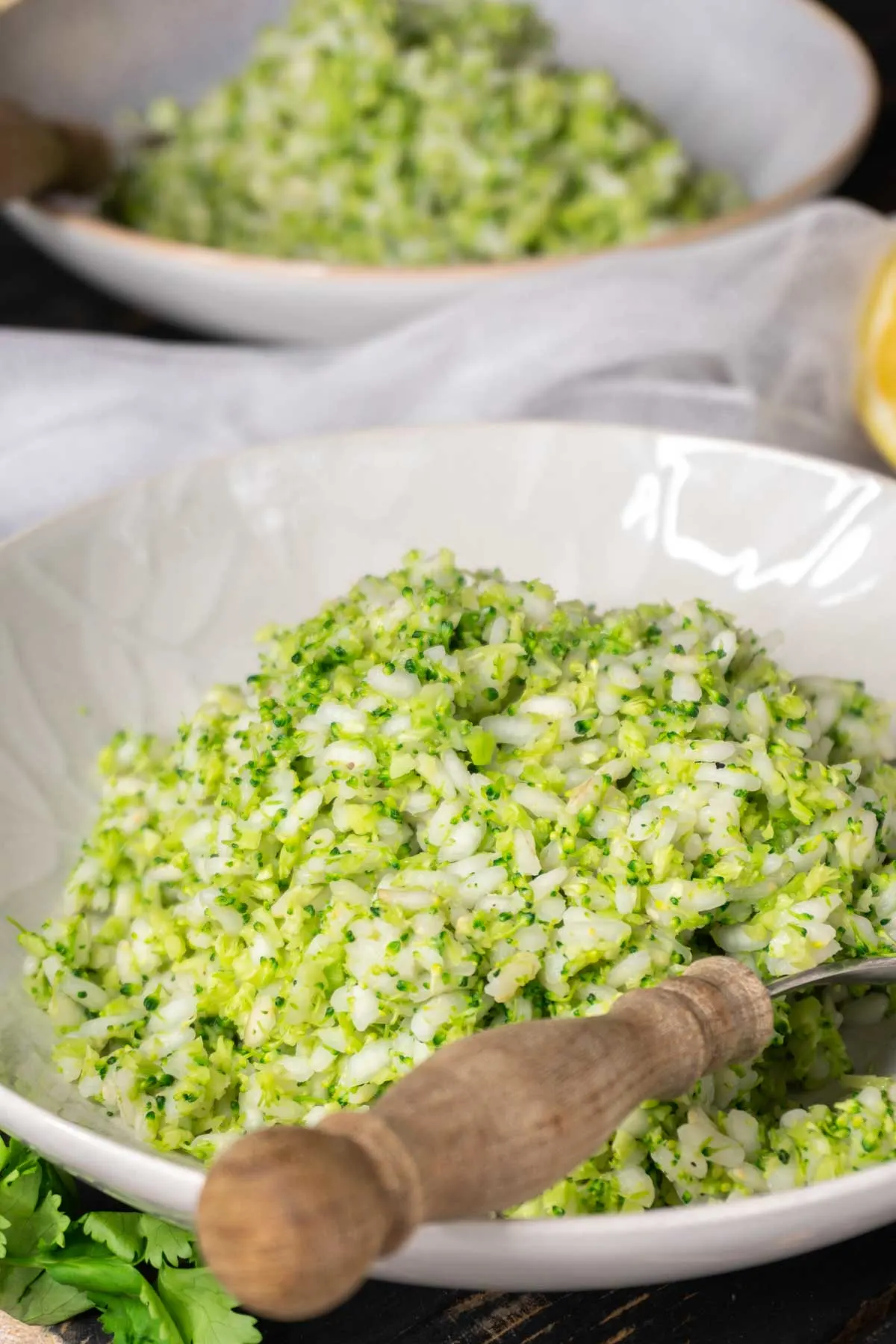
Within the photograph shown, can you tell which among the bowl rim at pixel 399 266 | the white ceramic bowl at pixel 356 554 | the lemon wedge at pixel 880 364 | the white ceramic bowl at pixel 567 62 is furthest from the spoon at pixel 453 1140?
the white ceramic bowl at pixel 567 62

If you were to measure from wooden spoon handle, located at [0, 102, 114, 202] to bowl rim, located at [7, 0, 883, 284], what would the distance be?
0.16 feet

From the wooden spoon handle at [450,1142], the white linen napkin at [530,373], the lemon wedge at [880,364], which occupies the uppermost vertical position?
the wooden spoon handle at [450,1142]

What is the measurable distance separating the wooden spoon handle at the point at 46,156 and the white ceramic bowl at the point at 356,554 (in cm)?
118

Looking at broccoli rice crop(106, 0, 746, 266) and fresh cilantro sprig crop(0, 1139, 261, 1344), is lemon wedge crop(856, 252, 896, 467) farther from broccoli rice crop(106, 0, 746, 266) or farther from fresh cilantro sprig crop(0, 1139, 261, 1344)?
fresh cilantro sprig crop(0, 1139, 261, 1344)

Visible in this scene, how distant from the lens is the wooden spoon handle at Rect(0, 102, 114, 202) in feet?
9.07

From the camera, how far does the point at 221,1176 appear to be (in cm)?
86

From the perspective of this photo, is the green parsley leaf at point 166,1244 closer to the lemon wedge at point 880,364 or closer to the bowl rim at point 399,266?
the lemon wedge at point 880,364

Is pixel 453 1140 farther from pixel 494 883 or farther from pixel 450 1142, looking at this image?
pixel 494 883

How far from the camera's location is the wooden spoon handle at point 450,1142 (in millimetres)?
834

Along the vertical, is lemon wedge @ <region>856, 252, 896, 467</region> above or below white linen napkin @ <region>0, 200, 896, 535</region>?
below

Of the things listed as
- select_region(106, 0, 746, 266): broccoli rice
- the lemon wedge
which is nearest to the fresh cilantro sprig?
the lemon wedge

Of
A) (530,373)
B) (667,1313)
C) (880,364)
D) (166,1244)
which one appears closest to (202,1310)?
(166,1244)

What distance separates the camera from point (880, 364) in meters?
2.40

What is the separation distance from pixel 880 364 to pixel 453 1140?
5.92ft
